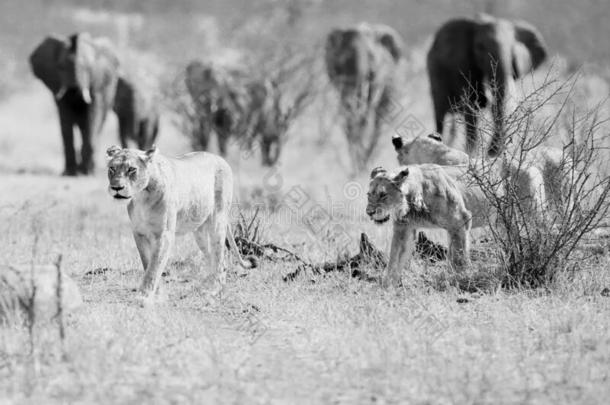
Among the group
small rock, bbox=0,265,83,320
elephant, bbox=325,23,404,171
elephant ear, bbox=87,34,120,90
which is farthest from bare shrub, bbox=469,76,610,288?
elephant ear, bbox=87,34,120,90

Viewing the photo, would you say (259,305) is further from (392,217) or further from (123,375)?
(123,375)

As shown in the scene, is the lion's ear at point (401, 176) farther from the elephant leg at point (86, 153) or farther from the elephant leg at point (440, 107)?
the elephant leg at point (86, 153)

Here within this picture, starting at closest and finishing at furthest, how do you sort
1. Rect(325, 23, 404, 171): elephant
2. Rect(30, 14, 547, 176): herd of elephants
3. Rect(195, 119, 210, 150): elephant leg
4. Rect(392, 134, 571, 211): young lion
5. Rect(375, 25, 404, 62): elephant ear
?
Rect(392, 134, 571, 211): young lion, Rect(30, 14, 547, 176): herd of elephants, Rect(325, 23, 404, 171): elephant, Rect(195, 119, 210, 150): elephant leg, Rect(375, 25, 404, 62): elephant ear

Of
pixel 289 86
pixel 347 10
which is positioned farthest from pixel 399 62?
pixel 347 10

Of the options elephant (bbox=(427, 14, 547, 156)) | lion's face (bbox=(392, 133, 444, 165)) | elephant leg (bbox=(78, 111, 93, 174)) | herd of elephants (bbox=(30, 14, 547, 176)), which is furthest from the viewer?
elephant leg (bbox=(78, 111, 93, 174))

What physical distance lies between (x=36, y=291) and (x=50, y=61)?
11863 millimetres

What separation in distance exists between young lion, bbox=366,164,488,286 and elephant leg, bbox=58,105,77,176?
960 cm

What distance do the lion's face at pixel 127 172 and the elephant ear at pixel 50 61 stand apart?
10.8 meters

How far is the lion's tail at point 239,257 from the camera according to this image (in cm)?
820

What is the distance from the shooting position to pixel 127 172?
21.9 feet

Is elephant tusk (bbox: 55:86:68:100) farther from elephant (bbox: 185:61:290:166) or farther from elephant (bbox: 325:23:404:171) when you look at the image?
elephant (bbox: 325:23:404:171)

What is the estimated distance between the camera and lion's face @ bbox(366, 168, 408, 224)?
23.3 feet

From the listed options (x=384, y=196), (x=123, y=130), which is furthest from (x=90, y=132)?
(x=384, y=196)

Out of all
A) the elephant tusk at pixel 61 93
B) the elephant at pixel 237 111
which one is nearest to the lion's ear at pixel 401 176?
the elephant tusk at pixel 61 93
